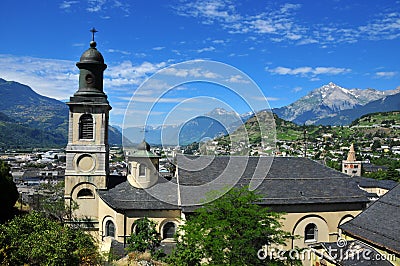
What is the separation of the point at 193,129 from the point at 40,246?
10.8 meters

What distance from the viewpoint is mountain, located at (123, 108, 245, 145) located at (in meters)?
20.1

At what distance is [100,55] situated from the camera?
33875 millimetres

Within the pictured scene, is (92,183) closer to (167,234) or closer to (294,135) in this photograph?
(167,234)

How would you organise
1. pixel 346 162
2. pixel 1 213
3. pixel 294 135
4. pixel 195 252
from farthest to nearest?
pixel 294 135 < pixel 346 162 < pixel 1 213 < pixel 195 252

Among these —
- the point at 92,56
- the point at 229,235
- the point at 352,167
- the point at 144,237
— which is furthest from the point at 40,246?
the point at 352,167

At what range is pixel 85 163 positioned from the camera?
3303 cm

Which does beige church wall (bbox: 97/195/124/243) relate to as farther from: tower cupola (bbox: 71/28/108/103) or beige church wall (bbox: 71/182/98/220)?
tower cupola (bbox: 71/28/108/103)

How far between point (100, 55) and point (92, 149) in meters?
8.95

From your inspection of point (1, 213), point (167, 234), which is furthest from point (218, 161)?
point (1, 213)

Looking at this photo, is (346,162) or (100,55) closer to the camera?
(100,55)

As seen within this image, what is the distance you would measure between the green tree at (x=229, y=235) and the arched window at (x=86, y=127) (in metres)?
15.4

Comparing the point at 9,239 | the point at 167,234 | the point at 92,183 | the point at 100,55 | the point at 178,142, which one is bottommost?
the point at 167,234

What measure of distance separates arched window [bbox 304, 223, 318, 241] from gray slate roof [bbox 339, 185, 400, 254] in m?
6.08

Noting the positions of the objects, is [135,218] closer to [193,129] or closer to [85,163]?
[85,163]
